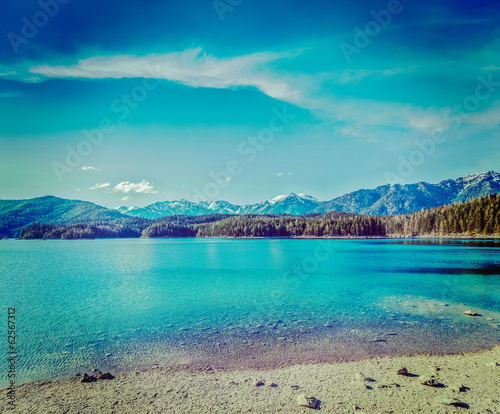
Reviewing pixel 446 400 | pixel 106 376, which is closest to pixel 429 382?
pixel 446 400

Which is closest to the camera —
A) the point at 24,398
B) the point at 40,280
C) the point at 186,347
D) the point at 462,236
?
the point at 24,398

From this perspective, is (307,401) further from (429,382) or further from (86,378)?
(86,378)

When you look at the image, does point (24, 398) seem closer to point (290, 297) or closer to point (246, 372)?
point (246, 372)

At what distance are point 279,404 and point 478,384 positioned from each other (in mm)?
8564

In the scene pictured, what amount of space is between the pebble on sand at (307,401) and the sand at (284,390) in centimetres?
16

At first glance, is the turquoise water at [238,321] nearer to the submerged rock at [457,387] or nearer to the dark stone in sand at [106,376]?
the dark stone in sand at [106,376]

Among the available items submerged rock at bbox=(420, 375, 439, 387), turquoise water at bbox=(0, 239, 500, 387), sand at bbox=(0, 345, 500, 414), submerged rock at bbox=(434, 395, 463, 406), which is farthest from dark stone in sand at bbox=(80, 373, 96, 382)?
submerged rock at bbox=(420, 375, 439, 387)

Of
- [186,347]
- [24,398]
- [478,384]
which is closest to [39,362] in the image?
[24,398]

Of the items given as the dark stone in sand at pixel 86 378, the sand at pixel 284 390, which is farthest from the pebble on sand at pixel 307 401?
the dark stone in sand at pixel 86 378

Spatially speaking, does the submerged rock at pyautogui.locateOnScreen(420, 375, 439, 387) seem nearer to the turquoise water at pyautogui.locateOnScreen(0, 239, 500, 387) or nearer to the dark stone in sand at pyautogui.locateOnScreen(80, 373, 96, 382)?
the turquoise water at pyautogui.locateOnScreen(0, 239, 500, 387)

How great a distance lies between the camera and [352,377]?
12.4 meters

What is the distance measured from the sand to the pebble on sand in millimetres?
162

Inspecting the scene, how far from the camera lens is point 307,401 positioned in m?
10.1

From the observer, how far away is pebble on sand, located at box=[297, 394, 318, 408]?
396 inches
